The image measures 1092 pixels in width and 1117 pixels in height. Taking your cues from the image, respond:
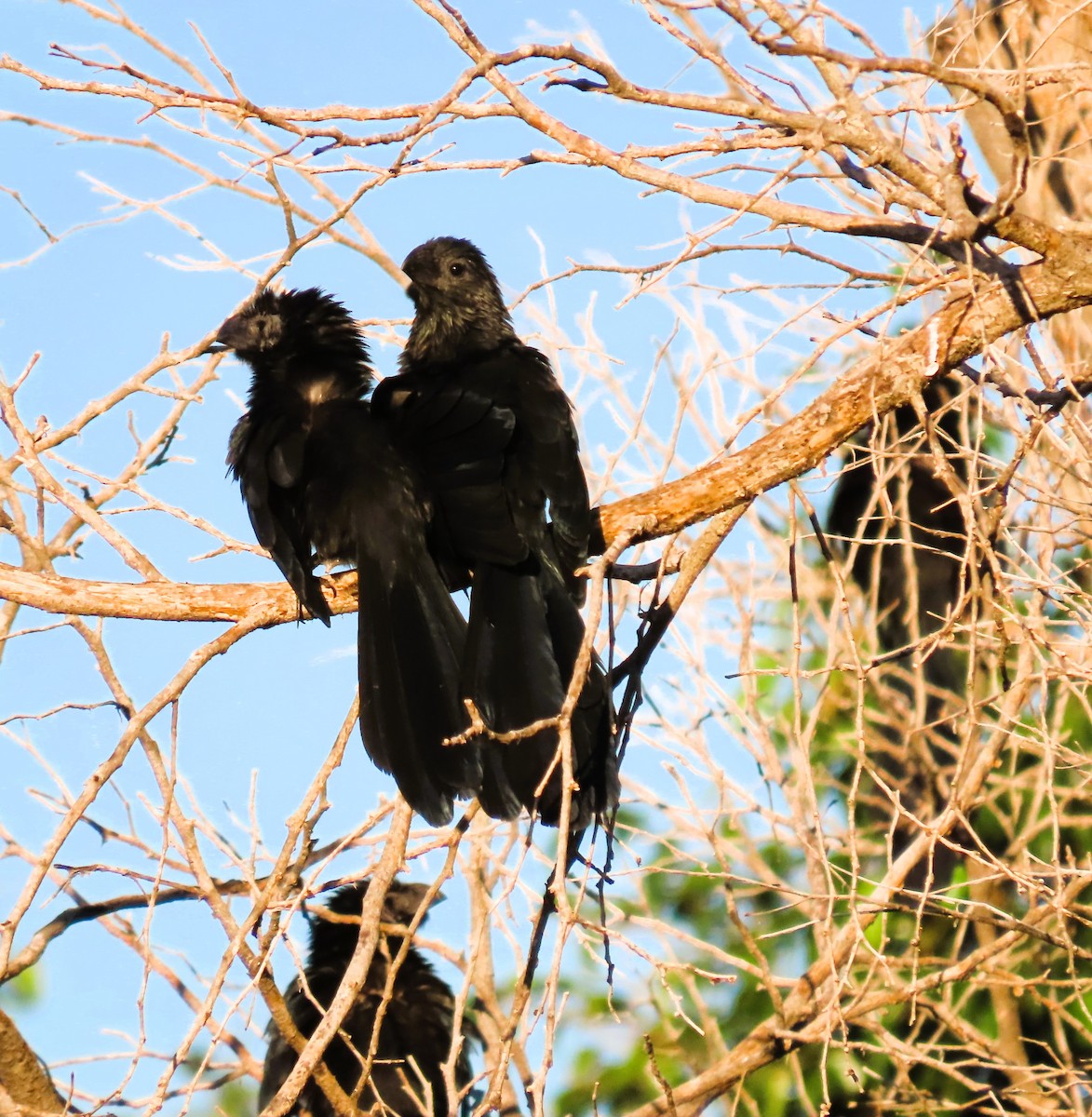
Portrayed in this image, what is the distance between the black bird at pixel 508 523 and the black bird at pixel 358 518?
11 centimetres

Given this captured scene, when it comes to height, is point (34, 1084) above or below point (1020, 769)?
above

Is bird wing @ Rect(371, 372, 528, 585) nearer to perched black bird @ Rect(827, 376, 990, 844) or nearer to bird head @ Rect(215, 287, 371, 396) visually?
bird head @ Rect(215, 287, 371, 396)

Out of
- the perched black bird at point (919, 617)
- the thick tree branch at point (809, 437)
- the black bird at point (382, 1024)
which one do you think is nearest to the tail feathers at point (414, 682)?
the thick tree branch at point (809, 437)

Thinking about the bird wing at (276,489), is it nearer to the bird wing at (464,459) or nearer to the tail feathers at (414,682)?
the tail feathers at (414,682)

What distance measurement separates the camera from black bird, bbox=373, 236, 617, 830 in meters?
3.61

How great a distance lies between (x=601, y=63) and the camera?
308cm

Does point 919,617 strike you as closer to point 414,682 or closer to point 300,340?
point 300,340

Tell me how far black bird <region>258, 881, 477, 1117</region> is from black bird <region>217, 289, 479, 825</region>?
1196 mm

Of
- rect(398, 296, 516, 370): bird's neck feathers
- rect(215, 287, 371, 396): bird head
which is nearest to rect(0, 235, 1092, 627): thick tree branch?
rect(215, 287, 371, 396): bird head

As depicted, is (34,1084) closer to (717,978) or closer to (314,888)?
(314,888)

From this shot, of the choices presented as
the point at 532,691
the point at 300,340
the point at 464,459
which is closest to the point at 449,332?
the point at 300,340

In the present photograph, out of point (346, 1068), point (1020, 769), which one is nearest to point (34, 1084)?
point (346, 1068)

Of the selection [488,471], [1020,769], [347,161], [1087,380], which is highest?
[347,161]

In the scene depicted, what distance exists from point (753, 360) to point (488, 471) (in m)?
1.85
